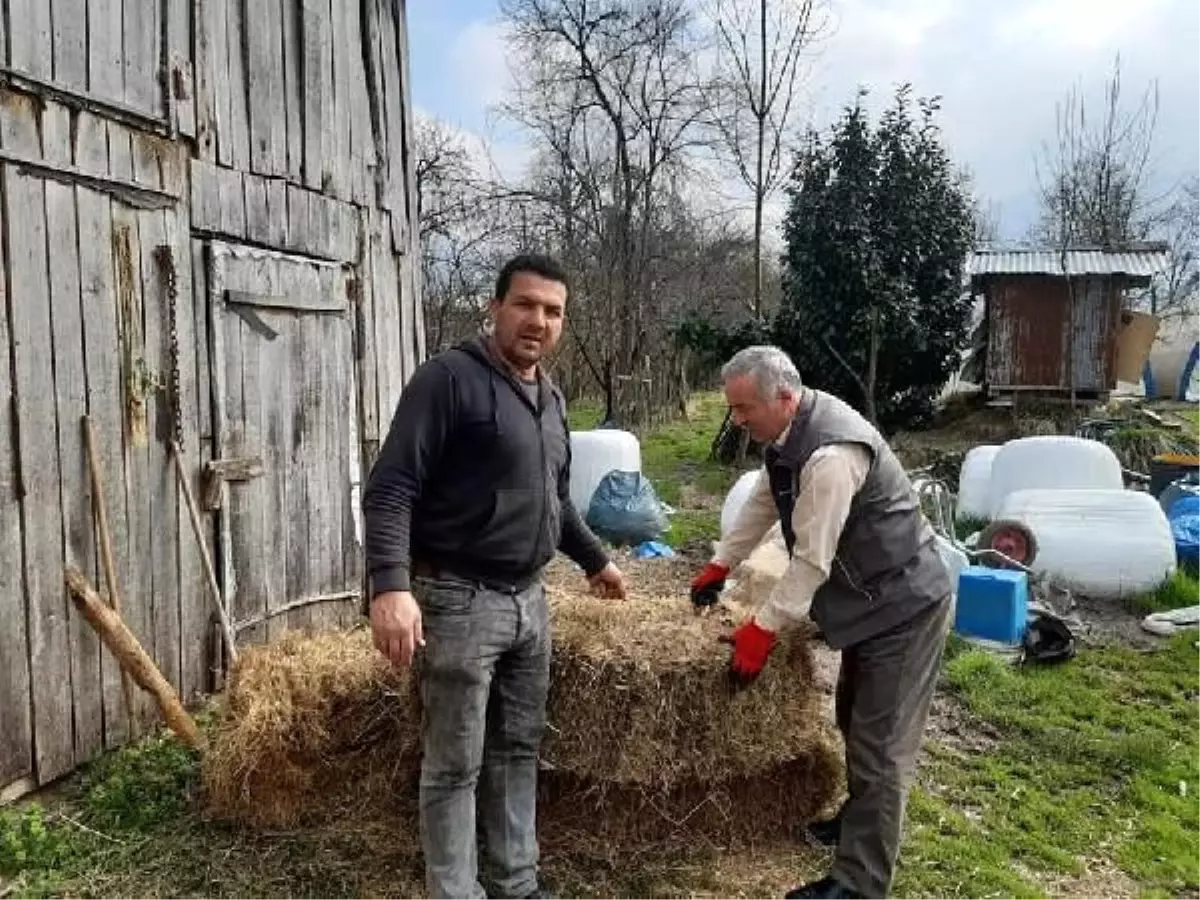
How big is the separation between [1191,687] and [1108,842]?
214 cm

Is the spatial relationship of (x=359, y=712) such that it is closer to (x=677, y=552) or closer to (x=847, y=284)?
(x=677, y=552)

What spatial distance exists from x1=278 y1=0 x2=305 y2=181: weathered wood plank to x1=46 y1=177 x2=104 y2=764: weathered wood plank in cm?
141

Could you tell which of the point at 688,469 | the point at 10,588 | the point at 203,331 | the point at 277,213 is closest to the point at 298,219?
the point at 277,213

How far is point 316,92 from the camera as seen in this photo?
198 inches

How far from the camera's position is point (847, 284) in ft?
41.2

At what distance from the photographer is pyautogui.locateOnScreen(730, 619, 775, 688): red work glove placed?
113 inches

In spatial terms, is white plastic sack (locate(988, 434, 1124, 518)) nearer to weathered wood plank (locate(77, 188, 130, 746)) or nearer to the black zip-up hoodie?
the black zip-up hoodie

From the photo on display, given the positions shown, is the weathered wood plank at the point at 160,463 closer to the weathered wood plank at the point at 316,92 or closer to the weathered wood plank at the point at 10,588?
the weathered wood plank at the point at 10,588

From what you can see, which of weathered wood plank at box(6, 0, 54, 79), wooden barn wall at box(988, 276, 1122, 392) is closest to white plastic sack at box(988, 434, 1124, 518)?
wooden barn wall at box(988, 276, 1122, 392)

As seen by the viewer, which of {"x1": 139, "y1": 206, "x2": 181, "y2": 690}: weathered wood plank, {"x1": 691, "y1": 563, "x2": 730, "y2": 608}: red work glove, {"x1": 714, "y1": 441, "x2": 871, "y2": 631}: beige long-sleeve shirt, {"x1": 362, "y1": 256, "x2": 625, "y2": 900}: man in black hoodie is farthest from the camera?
{"x1": 139, "y1": 206, "x2": 181, "y2": 690}: weathered wood plank

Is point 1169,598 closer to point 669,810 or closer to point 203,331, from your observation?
point 669,810

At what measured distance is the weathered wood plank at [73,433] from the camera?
141 inches

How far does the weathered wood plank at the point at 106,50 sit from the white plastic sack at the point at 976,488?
7.15m

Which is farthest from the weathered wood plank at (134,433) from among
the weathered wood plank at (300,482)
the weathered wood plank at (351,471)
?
the weathered wood plank at (351,471)
